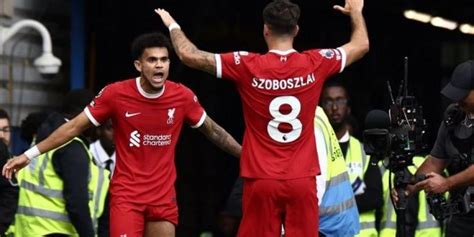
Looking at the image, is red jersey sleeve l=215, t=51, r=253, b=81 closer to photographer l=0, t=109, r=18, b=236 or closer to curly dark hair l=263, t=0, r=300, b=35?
curly dark hair l=263, t=0, r=300, b=35

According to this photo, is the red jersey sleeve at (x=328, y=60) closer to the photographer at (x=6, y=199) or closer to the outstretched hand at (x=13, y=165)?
the outstretched hand at (x=13, y=165)

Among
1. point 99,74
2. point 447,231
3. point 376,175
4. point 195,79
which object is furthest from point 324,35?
point 447,231

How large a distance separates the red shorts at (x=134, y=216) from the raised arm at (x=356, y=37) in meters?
1.68

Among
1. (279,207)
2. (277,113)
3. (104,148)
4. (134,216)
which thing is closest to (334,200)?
(279,207)

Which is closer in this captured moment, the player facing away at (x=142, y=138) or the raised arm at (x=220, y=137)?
the player facing away at (x=142, y=138)

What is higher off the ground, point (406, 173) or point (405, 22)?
point (405, 22)

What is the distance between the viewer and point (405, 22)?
18.0 metres

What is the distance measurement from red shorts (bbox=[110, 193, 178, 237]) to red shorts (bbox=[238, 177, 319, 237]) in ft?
2.67

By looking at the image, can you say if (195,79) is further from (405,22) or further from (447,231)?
(447,231)

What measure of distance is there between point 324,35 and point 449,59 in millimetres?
2302

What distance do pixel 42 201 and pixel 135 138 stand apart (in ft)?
5.16

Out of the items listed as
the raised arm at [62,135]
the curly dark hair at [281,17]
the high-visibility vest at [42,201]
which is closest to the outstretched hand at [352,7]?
the curly dark hair at [281,17]

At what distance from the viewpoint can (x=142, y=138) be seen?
31.6 feet

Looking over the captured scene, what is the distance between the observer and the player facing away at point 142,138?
9648 millimetres
